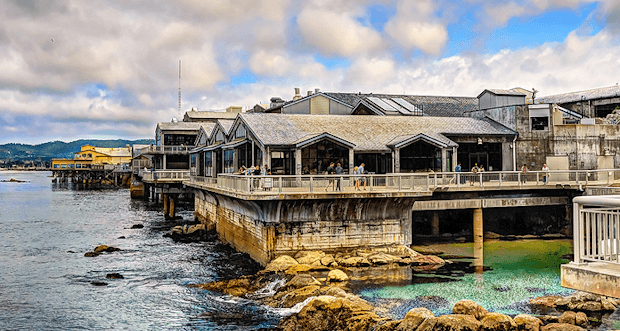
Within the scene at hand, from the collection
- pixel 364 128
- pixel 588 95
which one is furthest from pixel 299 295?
pixel 588 95

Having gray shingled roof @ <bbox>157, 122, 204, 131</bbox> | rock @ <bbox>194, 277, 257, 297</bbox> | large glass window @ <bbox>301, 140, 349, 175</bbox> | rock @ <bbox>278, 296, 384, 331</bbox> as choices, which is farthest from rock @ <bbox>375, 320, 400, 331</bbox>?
gray shingled roof @ <bbox>157, 122, 204, 131</bbox>

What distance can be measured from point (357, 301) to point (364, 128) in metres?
20.0

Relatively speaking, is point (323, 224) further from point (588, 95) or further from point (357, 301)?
point (588, 95)

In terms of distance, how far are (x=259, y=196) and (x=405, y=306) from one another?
29.5 feet

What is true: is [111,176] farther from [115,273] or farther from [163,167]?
[115,273]

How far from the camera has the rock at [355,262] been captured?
27.3 m

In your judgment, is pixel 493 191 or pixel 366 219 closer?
pixel 366 219

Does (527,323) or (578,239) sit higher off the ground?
(578,239)

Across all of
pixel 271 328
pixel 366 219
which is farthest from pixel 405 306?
pixel 366 219

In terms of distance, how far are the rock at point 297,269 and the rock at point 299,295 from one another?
116 inches

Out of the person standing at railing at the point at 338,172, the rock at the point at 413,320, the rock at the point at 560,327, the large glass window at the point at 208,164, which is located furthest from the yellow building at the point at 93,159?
the rock at the point at 560,327

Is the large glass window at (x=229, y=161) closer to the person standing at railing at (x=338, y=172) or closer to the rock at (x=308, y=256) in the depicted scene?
the person standing at railing at (x=338, y=172)

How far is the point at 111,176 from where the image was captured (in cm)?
14562

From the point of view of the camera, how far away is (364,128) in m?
38.7
